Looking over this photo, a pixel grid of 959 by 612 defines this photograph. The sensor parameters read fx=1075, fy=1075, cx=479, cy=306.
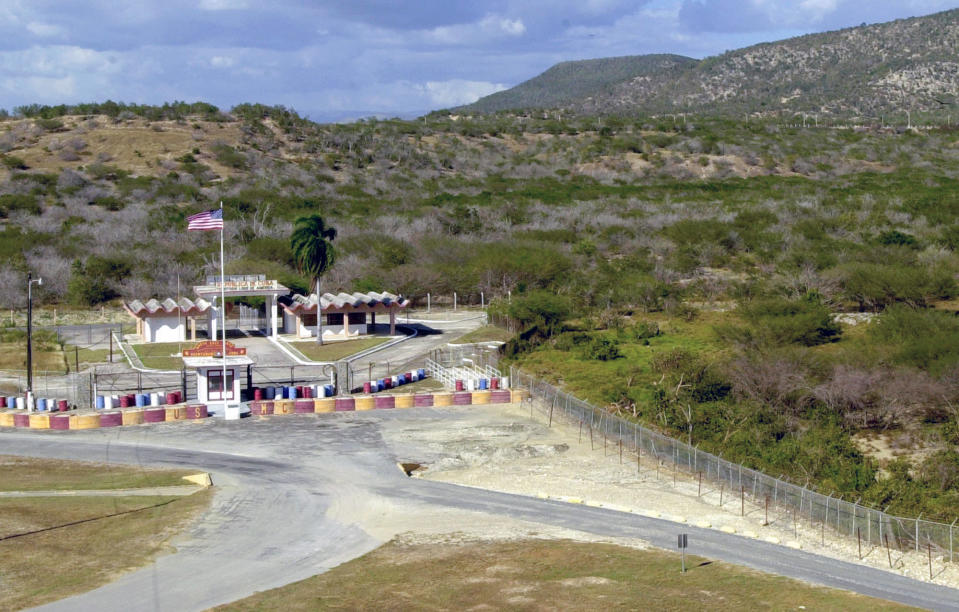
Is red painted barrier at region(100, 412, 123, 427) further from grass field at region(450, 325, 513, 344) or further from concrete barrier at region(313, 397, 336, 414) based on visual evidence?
grass field at region(450, 325, 513, 344)

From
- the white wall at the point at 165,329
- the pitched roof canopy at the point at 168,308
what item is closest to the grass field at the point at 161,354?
the white wall at the point at 165,329

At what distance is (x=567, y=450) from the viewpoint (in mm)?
41844

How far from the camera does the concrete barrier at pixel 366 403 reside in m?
50.0

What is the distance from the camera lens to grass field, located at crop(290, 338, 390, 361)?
63.0 meters

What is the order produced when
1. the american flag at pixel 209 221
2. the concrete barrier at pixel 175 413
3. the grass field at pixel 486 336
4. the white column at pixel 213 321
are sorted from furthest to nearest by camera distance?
the white column at pixel 213 321, the grass field at pixel 486 336, the american flag at pixel 209 221, the concrete barrier at pixel 175 413

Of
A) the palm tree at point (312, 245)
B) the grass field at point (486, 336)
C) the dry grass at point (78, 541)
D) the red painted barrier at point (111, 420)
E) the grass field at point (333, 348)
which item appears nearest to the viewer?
the dry grass at point (78, 541)

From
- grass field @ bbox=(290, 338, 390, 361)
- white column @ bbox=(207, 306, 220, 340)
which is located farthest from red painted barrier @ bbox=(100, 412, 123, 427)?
white column @ bbox=(207, 306, 220, 340)

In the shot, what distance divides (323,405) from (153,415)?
7518mm

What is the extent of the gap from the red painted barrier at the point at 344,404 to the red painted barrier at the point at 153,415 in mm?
7658

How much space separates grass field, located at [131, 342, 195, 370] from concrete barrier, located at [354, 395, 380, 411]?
14.0 metres

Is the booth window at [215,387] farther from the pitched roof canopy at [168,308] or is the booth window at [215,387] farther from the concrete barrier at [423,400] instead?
the pitched roof canopy at [168,308]

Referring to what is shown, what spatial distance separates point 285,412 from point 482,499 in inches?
Answer: 663

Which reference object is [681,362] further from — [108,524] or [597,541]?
[108,524]

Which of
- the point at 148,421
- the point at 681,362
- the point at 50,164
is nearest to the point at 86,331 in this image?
the point at 148,421
